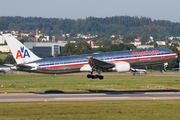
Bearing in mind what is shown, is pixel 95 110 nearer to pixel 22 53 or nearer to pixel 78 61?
pixel 78 61

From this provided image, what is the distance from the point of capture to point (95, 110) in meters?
37.3

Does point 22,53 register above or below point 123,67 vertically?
above

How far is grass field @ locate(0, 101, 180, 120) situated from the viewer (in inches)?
1346

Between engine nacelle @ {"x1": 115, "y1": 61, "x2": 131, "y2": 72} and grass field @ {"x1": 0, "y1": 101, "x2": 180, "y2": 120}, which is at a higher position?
engine nacelle @ {"x1": 115, "y1": 61, "x2": 131, "y2": 72}

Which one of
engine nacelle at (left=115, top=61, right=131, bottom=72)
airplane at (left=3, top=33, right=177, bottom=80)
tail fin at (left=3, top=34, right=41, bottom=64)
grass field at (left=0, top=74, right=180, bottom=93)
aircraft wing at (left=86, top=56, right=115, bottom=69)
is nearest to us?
aircraft wing at (left=86, top=56, right=115, bottom=69)

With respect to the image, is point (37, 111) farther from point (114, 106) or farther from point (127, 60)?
point (127, 60)

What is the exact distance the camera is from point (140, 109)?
3816 centimetres

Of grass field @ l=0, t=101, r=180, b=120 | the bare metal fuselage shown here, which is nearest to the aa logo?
the bare metal fuselage

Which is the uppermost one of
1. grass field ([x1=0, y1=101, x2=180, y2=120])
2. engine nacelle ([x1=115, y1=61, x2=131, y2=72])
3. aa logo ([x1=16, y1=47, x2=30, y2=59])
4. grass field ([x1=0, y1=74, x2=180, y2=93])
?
aa logo ([x1=16, y1=47, x2=30, y2=59])

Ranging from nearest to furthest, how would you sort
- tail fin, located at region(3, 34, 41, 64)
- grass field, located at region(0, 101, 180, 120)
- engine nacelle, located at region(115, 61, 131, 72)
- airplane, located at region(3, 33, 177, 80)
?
grass field, located at region(0, 101, 180, 120) < engine nacelle, located at region(115, 61, 131, 72) < airplane, located at region(3, 33, 177, 80) < tail fin, located at region(3, 34, 41, 64)

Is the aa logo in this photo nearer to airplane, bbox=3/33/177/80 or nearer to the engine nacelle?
airplane, bbox=3/33/177/80

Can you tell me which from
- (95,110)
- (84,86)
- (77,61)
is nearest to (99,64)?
(77,61)

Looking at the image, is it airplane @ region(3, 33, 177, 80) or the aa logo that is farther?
the aa logo

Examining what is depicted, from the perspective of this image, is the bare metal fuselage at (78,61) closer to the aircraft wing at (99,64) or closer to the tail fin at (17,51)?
the aircraft wing at (99,64)
